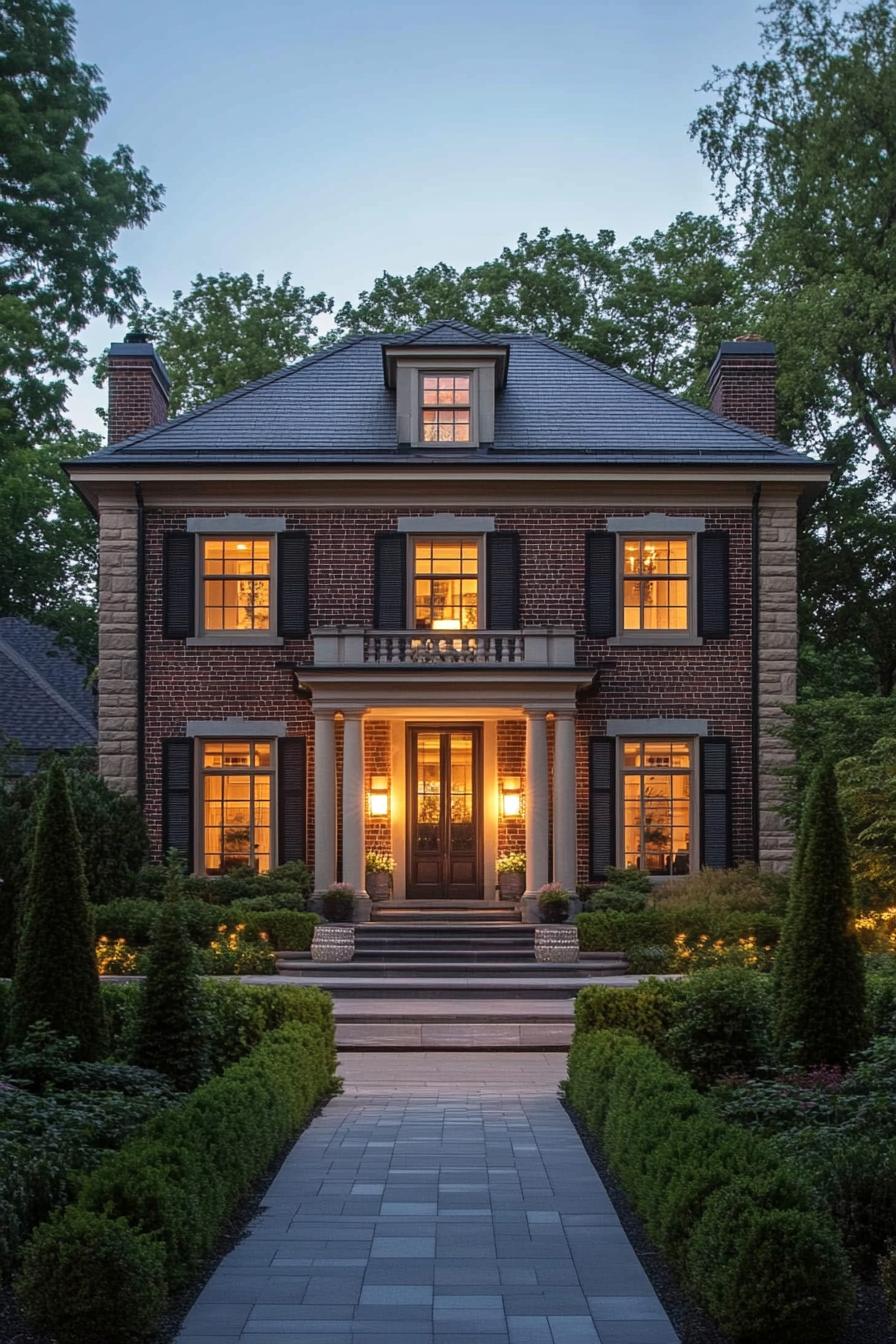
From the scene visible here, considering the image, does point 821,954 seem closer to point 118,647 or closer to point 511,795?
point 511,795

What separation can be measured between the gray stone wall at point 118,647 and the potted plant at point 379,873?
12.2 ft

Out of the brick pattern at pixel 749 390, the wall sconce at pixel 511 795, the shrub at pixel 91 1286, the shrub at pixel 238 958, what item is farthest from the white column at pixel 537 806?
A: the shrub at pixel 91 1286

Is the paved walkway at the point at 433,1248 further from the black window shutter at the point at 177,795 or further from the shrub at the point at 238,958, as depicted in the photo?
the black window shutter at the point at 177,795

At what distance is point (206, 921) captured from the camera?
67.9 feet

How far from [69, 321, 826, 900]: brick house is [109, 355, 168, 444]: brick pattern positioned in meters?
1.60

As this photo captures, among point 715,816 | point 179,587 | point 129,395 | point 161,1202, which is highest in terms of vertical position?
point 129,395

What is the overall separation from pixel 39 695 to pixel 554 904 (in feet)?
55.8

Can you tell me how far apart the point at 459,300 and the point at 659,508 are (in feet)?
48.5

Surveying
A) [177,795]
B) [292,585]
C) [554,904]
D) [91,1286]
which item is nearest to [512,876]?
[554,904]

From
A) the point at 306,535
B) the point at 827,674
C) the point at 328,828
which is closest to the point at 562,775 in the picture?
the point at 328,828

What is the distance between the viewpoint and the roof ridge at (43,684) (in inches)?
1356

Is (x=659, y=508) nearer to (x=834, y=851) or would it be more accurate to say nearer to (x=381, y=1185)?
(x=834, y=851)

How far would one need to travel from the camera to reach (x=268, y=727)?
944 inches

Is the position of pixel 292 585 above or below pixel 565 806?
above
